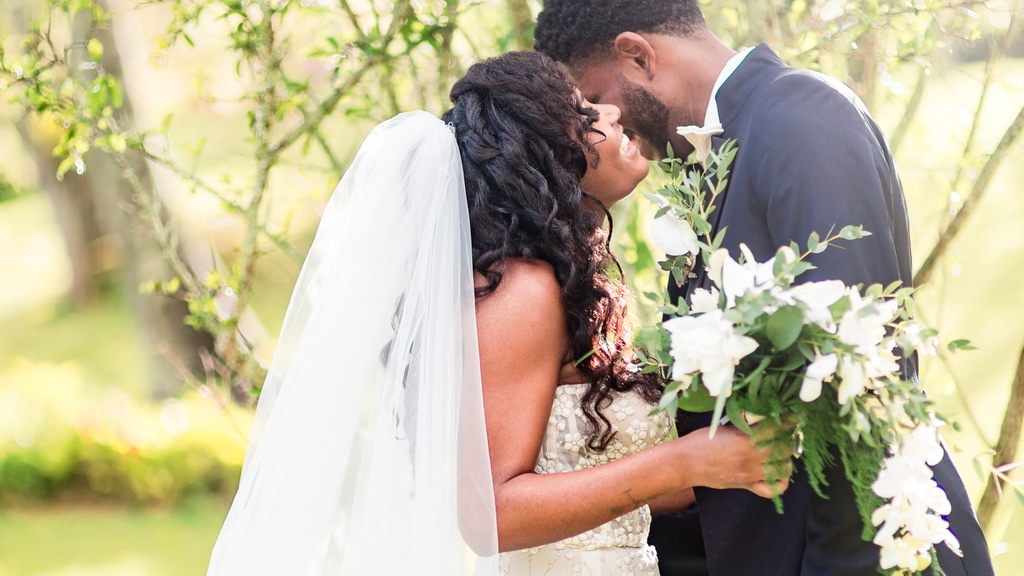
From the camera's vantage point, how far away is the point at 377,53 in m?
3.05

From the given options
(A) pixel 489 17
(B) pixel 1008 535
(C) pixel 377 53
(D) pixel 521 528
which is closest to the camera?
(D) pixel 521 528

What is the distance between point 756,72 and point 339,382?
132 centimetres

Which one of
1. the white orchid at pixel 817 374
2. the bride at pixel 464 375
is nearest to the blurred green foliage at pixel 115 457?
the bride at pixel 464 375

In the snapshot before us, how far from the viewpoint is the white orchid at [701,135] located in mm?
2348

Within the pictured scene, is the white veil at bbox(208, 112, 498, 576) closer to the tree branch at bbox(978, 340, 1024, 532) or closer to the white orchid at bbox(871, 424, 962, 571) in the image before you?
the white orchid at bbox(871, 424, 962, 571)

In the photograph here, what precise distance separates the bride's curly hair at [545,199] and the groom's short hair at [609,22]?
1.14ft

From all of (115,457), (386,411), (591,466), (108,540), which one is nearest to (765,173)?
(591,466)

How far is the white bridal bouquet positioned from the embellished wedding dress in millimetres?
606

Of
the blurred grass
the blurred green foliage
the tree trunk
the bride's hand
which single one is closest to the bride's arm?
the bride's hand

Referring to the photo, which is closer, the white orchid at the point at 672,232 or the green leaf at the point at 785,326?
the green leaf at the point at 785,326

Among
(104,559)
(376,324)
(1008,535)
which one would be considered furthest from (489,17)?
(104,559)

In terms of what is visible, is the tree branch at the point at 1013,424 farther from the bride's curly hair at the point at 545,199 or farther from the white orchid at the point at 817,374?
the white orchid at the point at 817,374

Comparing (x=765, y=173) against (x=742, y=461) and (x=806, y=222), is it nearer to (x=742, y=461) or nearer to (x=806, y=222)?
(x=806, y=222)

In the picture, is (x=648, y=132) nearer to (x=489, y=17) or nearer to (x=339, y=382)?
(x=339, y=382)
